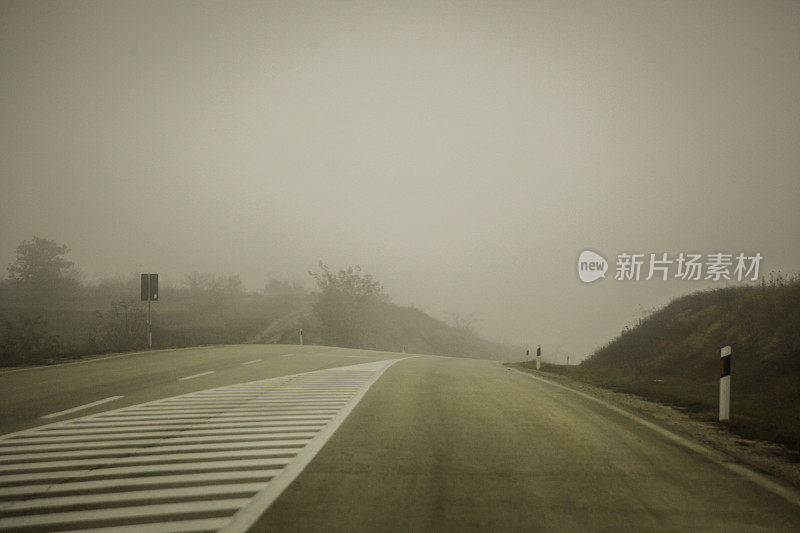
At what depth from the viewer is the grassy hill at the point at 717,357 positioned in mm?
9656

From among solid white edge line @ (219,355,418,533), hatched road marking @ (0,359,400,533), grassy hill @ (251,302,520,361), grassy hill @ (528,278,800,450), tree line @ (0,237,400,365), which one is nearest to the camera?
solid white edge line @ (219,355,418,533)

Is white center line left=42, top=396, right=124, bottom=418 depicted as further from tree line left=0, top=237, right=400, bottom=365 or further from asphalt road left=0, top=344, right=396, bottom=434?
tree line left=0, top=237, right=400, bottom=365

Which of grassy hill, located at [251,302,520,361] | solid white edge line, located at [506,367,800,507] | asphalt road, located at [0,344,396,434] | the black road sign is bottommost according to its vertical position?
grassy hill, located at [251,302,520,361]

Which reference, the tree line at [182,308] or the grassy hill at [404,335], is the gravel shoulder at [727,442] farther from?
the grassy hill at [404,335]

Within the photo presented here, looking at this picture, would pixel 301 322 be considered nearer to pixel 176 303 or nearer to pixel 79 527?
pixel 176 303

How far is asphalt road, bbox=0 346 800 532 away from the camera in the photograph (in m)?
3.43

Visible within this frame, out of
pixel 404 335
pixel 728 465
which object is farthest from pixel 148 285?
pixel 404 335

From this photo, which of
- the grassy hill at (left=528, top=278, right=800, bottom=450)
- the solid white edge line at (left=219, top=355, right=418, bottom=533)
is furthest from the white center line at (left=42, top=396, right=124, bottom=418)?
the grassy hill at (left=528, top=278, right=800, bottom=450)

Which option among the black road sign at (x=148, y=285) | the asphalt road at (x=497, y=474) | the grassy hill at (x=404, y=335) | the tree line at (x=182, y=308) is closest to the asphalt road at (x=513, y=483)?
the asphalt road at (x=497, y=474)

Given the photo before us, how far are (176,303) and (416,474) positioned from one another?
2772 inches

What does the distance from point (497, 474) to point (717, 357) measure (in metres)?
16.5

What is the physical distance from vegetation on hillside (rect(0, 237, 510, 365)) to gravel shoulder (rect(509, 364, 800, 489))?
34.5 m

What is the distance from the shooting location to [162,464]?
15.3 ft

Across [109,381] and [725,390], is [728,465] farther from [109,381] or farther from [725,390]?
[109,381]
